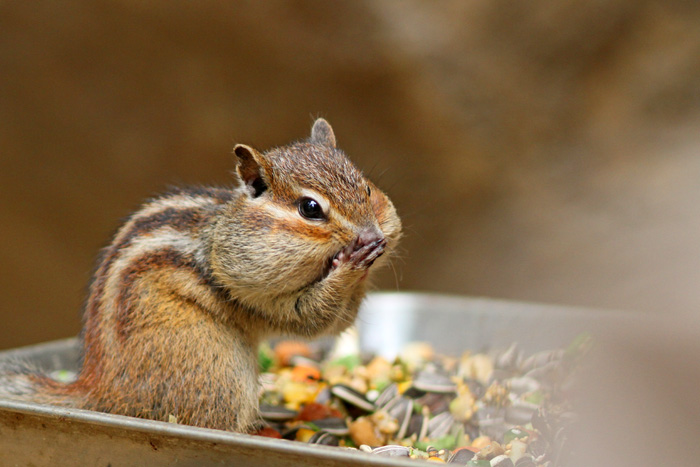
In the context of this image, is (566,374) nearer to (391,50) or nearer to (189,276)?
(189,276)

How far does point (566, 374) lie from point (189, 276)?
4.39ft

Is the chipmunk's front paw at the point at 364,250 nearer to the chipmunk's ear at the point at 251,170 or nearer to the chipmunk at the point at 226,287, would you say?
the chipmunk at the point at 226,287

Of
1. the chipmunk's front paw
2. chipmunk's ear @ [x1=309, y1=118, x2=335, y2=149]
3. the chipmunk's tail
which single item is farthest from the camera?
chipmunk's ear @ [x1=309, y1=118, x2=335, y2=149]

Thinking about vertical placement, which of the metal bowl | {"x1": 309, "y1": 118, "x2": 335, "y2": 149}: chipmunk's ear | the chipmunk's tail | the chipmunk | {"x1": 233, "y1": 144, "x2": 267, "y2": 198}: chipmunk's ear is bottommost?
the metal bowl

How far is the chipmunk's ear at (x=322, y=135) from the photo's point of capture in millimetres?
2529

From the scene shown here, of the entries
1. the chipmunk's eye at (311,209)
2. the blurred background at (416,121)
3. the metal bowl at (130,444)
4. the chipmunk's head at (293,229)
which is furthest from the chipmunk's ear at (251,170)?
the blurred background at (416,121)

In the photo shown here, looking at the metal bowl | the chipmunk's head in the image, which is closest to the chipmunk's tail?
the metal bowl

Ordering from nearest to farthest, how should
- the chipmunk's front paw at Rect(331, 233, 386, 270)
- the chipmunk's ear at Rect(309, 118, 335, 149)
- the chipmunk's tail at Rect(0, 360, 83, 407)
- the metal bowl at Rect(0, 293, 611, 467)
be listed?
the metal bowl at Rect(0, 293, 611, 467) < the chipmunk's front paw at Rect(331, 233, 386, 270) < the chipmunk's tail at Rect(0, 360, 83, 407) < the chipmunk's ear at Rect(309, 118, 335, 149)

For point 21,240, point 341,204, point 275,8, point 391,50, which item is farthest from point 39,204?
point 341,204

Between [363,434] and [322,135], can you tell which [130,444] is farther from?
[322,135]

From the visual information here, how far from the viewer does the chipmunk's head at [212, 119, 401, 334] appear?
2084mm

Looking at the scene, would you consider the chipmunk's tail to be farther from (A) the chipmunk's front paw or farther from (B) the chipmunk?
(A) the chipmunk's front paw

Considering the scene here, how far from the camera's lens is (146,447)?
1657 millimetres

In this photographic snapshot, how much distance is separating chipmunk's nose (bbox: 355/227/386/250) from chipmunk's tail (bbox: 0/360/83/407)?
3.63ft
